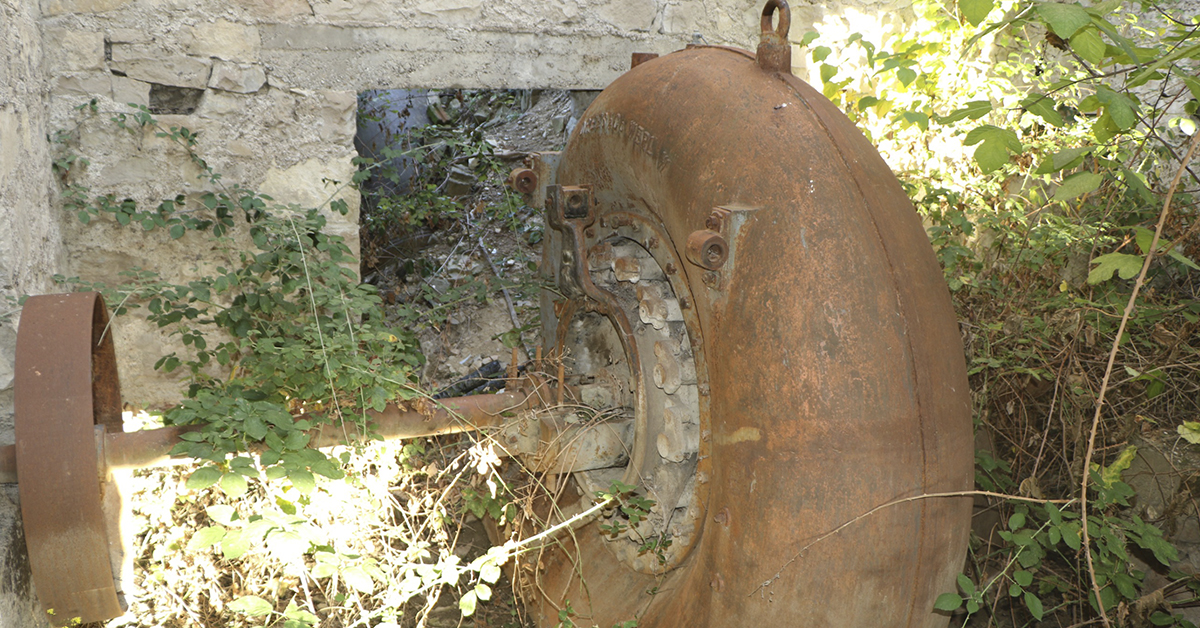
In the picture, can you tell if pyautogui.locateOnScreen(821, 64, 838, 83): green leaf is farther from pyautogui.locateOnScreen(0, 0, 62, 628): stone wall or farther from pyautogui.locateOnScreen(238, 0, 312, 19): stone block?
pyautogui.locateOnScreen(0, 0, 62, 628): stone wall

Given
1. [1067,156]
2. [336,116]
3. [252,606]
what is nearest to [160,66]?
[336,116]

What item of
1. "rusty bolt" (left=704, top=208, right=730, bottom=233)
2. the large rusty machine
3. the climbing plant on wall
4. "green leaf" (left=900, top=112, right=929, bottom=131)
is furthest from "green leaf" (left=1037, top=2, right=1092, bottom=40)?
"green leaf" (left=900, top=112, right=929, bottom=131)

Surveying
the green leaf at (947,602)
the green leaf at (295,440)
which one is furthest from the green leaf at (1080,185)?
the green leaf at (295,440)

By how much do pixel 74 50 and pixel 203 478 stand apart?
181cm

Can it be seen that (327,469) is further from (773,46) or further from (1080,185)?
(1080,185)

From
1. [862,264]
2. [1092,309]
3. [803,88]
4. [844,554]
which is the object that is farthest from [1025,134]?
[844,554]

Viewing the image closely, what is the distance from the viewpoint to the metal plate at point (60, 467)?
5.67ft

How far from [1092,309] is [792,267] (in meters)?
1.53

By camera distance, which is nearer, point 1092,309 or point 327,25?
point 1092,309

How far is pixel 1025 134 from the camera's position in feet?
11.0

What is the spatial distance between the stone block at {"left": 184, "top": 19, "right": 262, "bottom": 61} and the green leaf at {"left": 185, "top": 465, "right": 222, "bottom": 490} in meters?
1.71

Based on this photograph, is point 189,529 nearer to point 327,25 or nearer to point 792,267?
point 327,25

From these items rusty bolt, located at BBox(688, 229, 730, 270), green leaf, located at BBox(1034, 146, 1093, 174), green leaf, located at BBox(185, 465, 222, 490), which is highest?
green leaf, located at BBox(1034, 146, 1093, 174)

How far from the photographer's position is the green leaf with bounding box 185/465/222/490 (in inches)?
72.0
